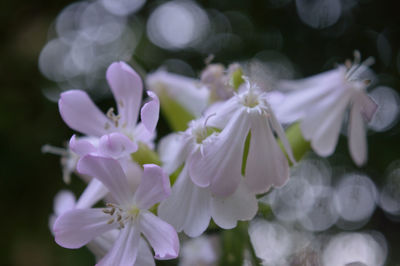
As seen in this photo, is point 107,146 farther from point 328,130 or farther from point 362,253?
point 362,253

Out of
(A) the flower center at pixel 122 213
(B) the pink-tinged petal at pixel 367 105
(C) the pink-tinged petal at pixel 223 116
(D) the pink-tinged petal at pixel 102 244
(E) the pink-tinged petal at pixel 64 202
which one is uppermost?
(C) the pink-tinged petal at pixel 223 116

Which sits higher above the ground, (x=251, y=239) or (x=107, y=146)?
(x=107, y=146)

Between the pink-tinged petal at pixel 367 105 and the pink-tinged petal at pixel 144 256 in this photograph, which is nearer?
the pink-tinged petal at pixel 144 256

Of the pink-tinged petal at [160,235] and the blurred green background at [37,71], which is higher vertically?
the pink-tinged petal at [160,235]

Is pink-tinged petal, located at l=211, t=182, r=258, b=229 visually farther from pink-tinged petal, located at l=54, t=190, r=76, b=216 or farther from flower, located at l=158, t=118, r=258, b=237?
pink-tinged petal, located at l=54, t=190, r=76, b=216

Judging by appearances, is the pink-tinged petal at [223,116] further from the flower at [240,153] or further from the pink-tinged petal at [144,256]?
the pink-tinged petal at [144,256]

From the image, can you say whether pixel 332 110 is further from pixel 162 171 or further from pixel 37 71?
pixel 37 71

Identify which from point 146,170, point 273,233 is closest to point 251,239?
point 273,233

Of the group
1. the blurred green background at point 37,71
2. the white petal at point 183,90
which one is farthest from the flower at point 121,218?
the blurred green background at point 37,71

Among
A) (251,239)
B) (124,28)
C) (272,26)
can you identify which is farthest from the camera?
(124,28)
